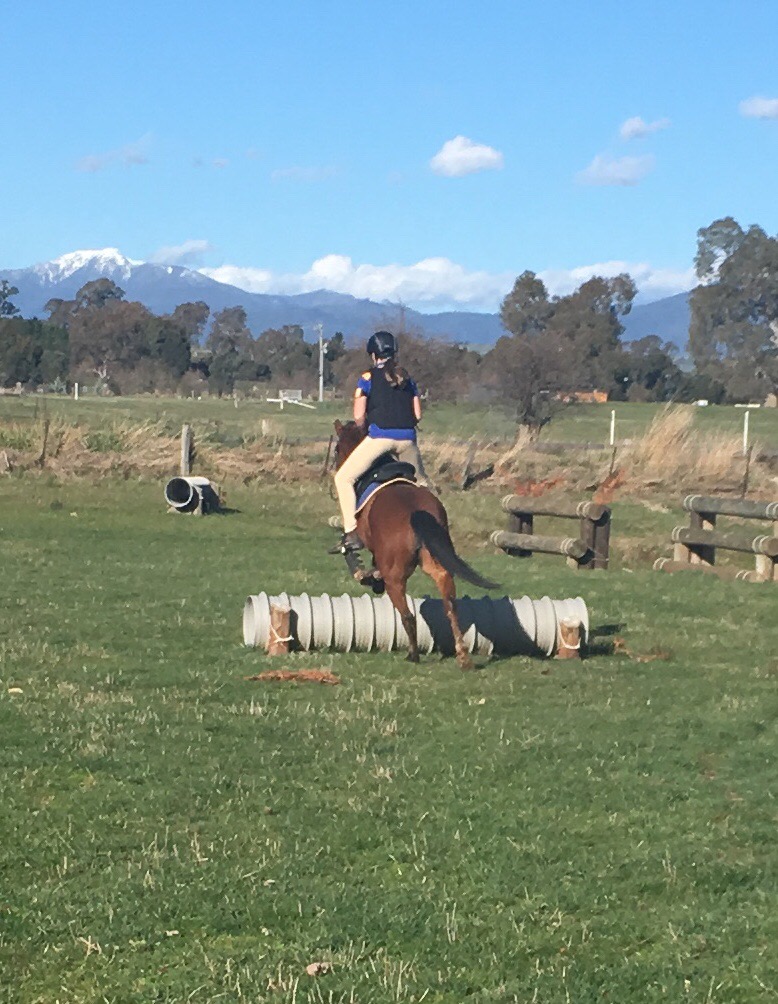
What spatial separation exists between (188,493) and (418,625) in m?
16.2

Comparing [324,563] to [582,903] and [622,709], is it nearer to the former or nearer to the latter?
[622,709]

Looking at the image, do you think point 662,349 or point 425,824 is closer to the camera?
point 425,824

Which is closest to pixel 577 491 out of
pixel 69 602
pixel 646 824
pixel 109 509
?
pixel 109 509

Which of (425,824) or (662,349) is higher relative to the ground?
(662,349)

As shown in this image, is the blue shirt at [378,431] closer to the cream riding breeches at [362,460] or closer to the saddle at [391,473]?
the cream riding breeches at [362,460]

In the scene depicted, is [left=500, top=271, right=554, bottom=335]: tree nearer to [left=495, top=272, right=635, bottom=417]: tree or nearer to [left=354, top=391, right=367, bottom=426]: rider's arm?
[left=495, top=272, right=635, bottom=417]: tree

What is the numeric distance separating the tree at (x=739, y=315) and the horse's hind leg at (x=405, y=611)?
90751 millimetres

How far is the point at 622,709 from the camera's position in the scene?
1021 centimetres

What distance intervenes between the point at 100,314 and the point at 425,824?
378 feet

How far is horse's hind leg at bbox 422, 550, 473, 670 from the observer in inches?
461

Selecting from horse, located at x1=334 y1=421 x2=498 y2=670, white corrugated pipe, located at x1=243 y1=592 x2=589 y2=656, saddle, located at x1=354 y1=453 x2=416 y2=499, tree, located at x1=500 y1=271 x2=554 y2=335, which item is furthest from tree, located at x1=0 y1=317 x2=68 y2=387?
horse, located at x1=334 y1=421 x2=498 y2=670

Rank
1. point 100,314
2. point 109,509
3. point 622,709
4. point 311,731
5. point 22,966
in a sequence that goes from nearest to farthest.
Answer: point 22,966 → point 311,731 → point 622,709 → point 109,509 → point 100,314

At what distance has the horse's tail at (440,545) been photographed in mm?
11531

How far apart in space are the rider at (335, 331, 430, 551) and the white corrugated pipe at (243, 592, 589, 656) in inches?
29.7
